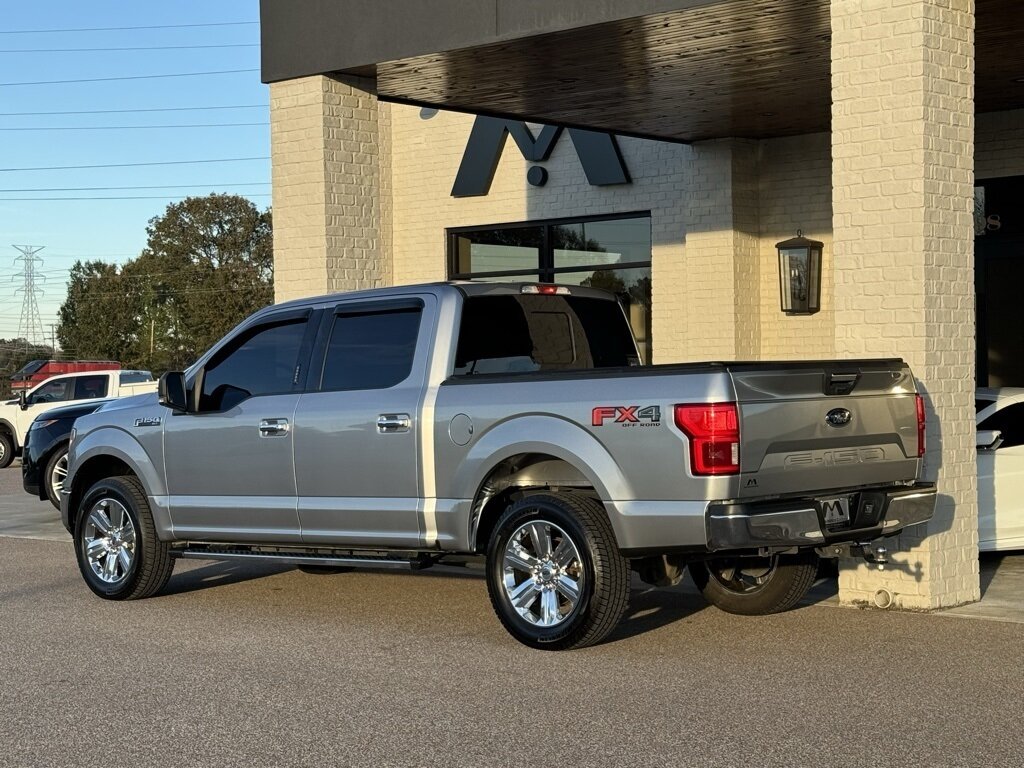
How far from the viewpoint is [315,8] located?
12656 mm

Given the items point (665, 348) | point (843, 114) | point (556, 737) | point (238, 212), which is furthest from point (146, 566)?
point (238, 212)

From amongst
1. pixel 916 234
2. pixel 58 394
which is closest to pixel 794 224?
pixel 916 234

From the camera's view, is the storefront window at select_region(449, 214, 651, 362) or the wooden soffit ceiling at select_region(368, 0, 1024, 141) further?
the storefront window at select_region(449, 214, 651, 362)

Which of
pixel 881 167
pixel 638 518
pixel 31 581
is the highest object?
pixel 881 167

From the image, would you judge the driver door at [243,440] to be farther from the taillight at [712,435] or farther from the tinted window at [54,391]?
the tinted window at [54,391]

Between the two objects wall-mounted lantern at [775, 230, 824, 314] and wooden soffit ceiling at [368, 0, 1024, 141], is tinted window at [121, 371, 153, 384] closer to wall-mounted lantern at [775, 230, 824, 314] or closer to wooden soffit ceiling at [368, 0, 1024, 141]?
wooden soffit ceiling at [368, 0, 1024, 141]

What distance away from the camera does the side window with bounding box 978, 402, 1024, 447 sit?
35.7 feet

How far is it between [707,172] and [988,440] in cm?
762

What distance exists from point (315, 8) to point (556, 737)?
804 cm

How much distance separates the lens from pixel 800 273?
17000 mm

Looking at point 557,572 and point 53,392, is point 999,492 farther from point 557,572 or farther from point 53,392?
point 53,392

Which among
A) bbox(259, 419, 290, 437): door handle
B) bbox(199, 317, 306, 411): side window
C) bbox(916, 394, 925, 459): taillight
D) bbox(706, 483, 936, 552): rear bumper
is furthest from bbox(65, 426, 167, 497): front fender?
bbox(916, 394, 925, 459): taillight

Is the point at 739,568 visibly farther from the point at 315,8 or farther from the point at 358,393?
the point at 315,8

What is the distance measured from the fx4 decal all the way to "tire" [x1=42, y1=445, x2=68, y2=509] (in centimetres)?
1022
